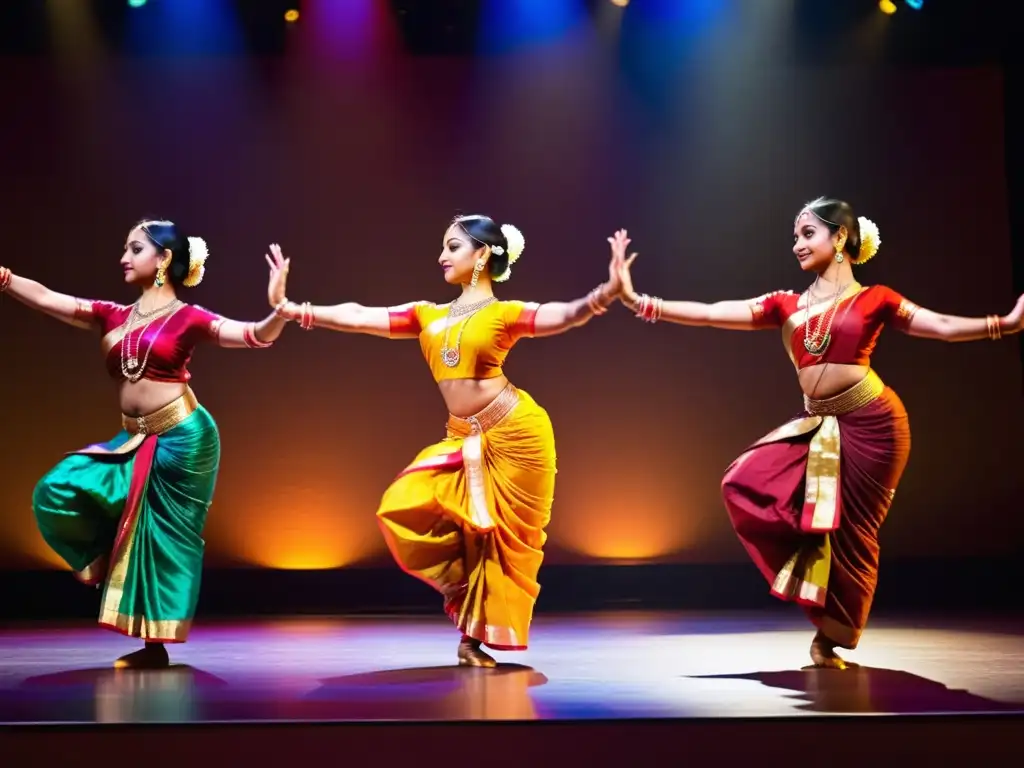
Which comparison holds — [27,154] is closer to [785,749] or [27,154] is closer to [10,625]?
[10,625]

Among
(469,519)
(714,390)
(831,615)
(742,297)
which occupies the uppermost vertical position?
(742,297)

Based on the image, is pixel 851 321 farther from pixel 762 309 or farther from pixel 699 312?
pixel 699 312

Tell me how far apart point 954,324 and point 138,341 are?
2452 millimetres

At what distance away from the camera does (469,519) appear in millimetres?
3721

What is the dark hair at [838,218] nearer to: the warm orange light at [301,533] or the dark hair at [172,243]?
the dark hair at [172,243]

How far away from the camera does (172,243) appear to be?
4027mm

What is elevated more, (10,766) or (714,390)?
(714,390)

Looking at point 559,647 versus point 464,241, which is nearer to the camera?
point 464,241

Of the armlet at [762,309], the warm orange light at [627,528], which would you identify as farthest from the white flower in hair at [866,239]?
the warm orange light at [627,528]

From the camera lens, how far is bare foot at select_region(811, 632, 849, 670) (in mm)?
3699

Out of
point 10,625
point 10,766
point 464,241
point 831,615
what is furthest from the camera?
point 10,625

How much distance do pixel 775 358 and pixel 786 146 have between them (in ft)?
3.13

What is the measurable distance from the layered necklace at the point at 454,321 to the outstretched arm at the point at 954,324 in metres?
1.24

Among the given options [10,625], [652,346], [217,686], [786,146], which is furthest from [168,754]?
[786,146]
